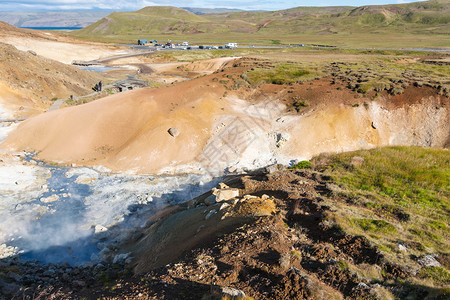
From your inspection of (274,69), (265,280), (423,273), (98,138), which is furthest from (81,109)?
(423,273)

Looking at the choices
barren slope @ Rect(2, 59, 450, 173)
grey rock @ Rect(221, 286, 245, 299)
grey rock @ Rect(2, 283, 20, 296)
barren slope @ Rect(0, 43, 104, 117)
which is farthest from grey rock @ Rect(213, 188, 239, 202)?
barren slope @ Rect(0, 43, 104, 117)

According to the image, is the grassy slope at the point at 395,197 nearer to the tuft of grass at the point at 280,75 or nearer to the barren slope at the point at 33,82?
the tuft of grass at the point at 280,75

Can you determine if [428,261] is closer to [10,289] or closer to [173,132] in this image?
[10,289]

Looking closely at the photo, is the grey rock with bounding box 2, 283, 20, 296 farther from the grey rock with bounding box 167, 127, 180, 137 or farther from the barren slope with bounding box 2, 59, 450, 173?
the grey rock with bounding box 167, 127, 180, 137

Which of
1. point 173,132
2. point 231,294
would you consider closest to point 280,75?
point 173,132

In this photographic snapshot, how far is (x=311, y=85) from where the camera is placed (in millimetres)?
32688

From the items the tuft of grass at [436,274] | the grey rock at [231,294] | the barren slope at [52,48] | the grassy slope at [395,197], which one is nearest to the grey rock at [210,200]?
the grassy slope at [395,197]

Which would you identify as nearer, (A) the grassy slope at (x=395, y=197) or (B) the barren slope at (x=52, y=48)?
(A) the grassy slope at (x=395, y=197)

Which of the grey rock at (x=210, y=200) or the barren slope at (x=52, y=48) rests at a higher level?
the barren slope at (x=52, y=48)

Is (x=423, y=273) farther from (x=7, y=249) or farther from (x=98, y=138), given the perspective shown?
(x=98, y=138)

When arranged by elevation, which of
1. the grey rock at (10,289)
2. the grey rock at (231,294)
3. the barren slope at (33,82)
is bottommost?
the grey rock at (10,289)

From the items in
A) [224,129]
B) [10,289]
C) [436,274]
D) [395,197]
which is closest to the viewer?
[436,274]

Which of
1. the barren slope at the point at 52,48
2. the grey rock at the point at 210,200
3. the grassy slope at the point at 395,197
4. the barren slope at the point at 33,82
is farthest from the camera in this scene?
the barren slope at the point at 52,48

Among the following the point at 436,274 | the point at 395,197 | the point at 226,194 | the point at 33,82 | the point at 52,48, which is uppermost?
the point at 52,48
